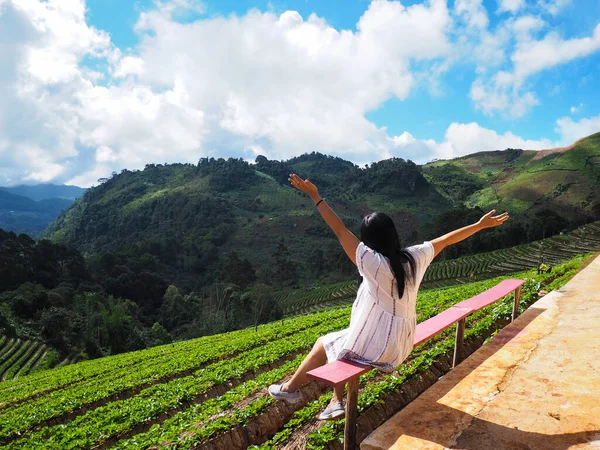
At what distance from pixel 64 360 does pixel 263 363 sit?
35.5 metres

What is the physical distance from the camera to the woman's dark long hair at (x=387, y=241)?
9.78 ft

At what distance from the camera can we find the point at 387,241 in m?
3.00

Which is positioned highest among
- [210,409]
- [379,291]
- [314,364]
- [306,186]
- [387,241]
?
[306,186]

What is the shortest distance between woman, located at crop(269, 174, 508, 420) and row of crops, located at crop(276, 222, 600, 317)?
44811mm

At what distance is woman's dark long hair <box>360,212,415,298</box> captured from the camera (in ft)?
9.78

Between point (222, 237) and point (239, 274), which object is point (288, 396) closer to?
point (239, 274)

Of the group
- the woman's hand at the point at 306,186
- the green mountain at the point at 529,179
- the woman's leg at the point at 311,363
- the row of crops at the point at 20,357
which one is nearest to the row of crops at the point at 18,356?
the row of crops at the point at 20,357

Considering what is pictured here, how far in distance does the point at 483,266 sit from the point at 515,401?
172 ft

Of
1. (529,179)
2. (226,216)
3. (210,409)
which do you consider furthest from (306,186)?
(529,179)

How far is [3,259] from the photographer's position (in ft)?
193

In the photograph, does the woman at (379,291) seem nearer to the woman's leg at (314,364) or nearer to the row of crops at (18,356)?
the woman's leg at (314,364)

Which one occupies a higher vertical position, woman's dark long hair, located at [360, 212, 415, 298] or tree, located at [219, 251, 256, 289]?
woman's dark long hair, located at [360, 212, 415, 298]

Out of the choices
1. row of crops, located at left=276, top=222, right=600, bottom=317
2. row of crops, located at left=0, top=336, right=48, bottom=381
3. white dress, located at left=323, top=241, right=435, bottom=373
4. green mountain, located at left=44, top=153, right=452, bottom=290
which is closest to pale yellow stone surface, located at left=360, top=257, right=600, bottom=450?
white dress, located at left=323, top=241, right=435, bottom=373

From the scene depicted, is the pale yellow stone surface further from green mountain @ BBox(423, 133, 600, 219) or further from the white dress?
green mountain @ BBox(423, 133, 600, 219)
